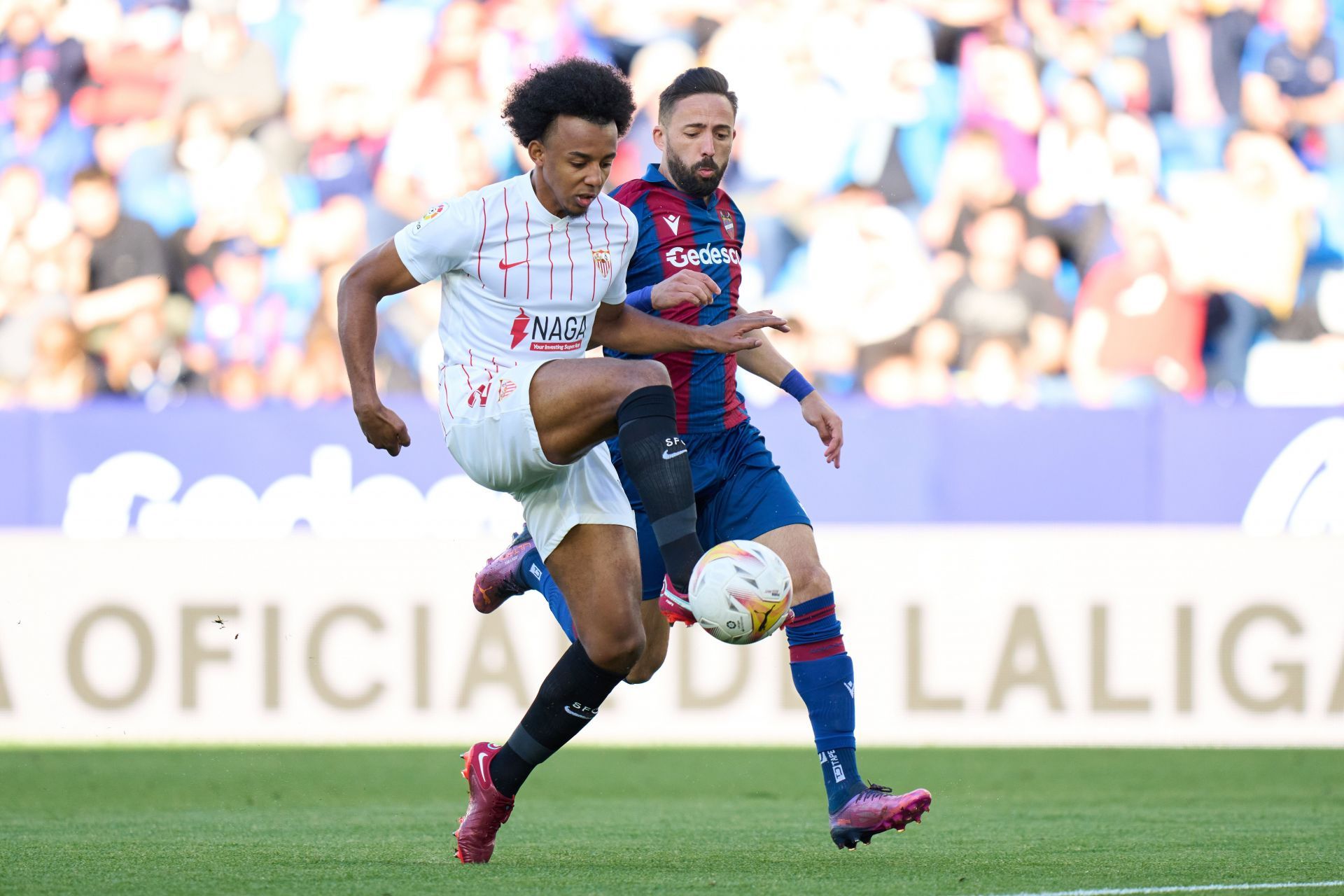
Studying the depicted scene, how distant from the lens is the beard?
5184 mm

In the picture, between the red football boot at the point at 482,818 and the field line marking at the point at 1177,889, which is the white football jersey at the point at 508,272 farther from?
the field line marking at the point at 1177,889

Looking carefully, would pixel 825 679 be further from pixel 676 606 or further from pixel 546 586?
pixel 546 586

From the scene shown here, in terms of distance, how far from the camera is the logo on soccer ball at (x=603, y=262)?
4629 mm

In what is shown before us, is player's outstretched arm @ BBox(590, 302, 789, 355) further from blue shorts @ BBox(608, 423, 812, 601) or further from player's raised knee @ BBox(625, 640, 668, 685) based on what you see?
player's raised knee @ BBox(625, 640, 668, 685)

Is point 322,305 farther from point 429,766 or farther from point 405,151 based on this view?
point 429,766

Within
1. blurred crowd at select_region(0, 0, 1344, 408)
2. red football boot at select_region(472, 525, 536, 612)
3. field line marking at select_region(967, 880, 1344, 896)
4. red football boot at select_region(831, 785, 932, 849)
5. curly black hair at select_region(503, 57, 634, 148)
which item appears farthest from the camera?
blurred crowd at select_region(0, 0, 1344, 408)

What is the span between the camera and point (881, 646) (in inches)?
326

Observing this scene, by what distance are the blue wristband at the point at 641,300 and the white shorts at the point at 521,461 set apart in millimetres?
437

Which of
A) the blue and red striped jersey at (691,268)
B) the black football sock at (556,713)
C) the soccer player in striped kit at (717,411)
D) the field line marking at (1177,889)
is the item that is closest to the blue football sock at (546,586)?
the soccer player in striped kit at (717,411)

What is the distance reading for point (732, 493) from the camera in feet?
16.6

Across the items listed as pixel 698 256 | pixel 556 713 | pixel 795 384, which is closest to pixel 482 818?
pixel 556 713

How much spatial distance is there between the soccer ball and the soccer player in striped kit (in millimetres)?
689

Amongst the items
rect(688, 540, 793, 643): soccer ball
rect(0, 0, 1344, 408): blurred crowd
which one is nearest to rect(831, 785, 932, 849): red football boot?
rect(688, 540, 793, 643): soccer ball

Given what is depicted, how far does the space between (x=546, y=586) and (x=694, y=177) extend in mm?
1326
